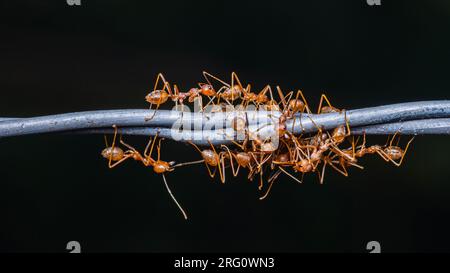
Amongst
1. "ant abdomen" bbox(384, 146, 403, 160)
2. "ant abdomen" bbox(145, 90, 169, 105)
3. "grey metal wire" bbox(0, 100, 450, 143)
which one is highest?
"ant abdomen" bbox(145, 90, 169, 105)

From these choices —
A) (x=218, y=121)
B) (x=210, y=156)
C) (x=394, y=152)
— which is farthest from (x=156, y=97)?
(x=394, y=152)

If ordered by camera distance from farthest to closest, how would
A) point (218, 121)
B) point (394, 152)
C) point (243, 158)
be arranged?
1. point (394, 152)
2. point (243, 158)
3. point (218, 121)

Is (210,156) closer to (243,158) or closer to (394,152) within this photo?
(243,158)

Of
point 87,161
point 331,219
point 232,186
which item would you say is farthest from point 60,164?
point 331,219

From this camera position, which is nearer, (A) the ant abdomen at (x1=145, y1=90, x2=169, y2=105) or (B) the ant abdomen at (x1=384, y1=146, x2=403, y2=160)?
(B) the ant abdomen at (x1=384, y1=146, x2=403, y2=160)

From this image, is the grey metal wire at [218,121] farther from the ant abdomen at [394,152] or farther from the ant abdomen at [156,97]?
the ant abdomen at [156,97]

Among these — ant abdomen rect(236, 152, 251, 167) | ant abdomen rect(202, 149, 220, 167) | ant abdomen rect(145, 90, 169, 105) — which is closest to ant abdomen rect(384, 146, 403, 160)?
ant abdomen rect(236, 152, 251, 167)

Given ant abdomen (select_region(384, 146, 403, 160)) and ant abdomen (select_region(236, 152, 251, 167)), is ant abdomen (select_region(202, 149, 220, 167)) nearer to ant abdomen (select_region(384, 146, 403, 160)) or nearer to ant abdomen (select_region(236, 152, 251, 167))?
ant abdomen (select_region(236, 152, 251, 167))

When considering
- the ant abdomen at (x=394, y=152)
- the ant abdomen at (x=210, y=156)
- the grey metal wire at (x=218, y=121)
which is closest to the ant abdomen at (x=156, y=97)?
the ant abdomen at (x=210, y=156)

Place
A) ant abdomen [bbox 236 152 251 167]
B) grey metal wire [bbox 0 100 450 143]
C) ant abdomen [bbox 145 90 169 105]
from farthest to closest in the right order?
ant abdomen [bbox 145 90 169 105] → ant abdomen [bbox 236 152 251 167] → grey metal wire [bbox 0 100 450 143]

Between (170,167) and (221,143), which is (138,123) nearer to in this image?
(221,143)
